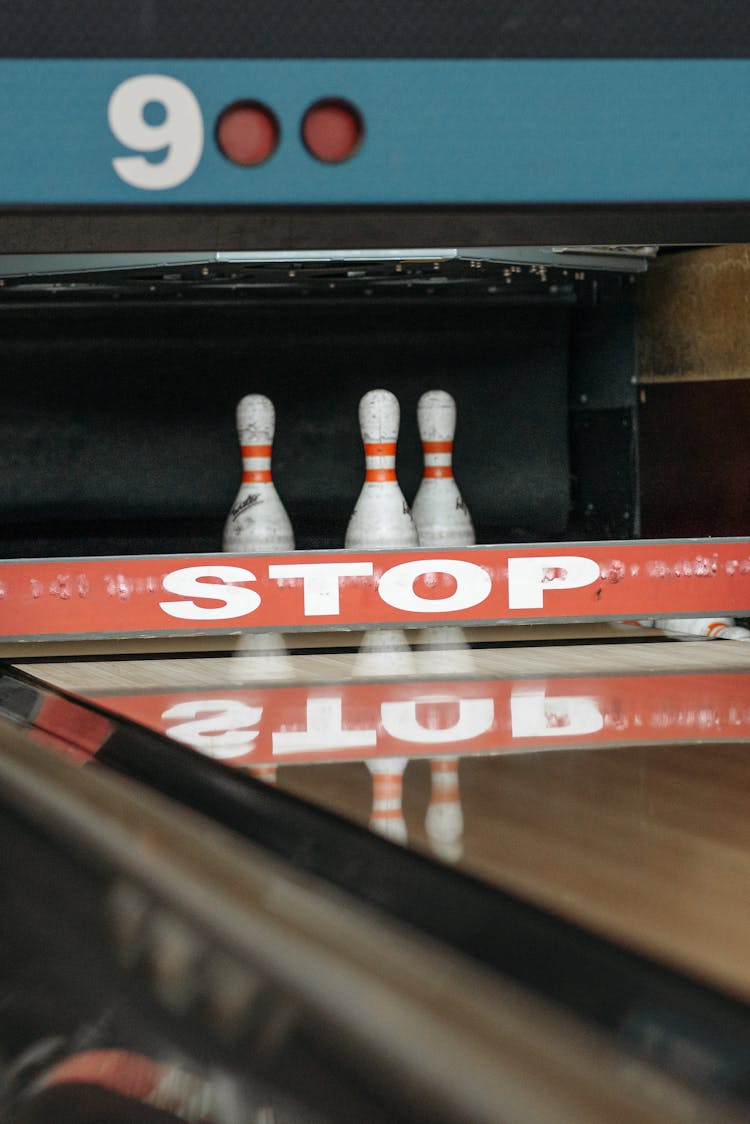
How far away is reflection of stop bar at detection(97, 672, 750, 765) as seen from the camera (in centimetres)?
122

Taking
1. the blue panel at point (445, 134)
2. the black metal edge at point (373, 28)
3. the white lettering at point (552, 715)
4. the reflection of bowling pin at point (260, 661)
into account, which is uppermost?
the black metal edge at point (373, 28)

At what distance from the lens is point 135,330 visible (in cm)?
282

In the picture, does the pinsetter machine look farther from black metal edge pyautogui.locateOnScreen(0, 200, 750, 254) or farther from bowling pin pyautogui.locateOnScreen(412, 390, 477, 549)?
bowling pin pyautogui.locateOnScreen(412, 390, 477, 549)

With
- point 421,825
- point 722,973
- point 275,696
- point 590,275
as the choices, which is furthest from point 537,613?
point 722,973

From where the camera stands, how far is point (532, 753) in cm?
117

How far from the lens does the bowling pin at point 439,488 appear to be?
268cm

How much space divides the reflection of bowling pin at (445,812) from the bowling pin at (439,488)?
155cm

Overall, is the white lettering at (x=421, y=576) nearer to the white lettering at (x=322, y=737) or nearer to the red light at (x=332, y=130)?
the white lettering at (x=322, y=737)

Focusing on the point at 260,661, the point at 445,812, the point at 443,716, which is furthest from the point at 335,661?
the point at 445,812

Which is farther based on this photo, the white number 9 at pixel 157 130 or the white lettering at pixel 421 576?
the white lettering at pixel 421 576

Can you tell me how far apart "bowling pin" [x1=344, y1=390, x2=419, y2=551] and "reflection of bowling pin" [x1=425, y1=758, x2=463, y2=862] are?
143cm

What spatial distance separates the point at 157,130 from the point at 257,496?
57.8 inches

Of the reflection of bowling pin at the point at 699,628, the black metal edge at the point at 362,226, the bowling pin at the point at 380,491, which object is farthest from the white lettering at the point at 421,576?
the black metal edge at the point at 362,226

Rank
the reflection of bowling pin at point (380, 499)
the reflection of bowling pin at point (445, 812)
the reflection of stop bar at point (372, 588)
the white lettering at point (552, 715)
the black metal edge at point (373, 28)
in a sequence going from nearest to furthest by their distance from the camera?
the reflection of bowling pin at point (445, 812)
the black metal edge at point (373, 28)
the white lettering at point (552, 715)
the reflection of stop bar at point (372, 588)
the reflection of bowling pin at point (380, 499)
